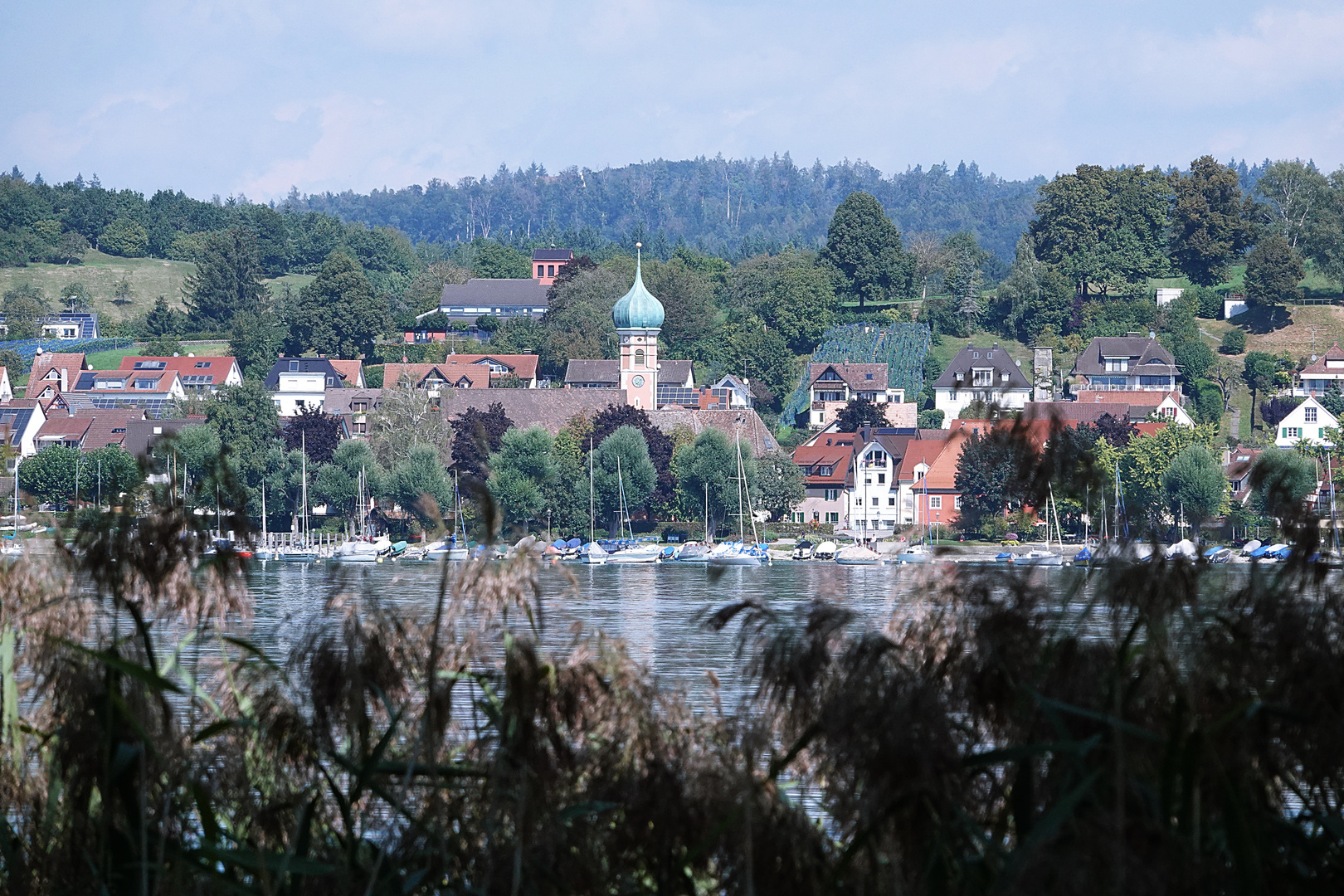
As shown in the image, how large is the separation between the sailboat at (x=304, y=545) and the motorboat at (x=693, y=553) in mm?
11683

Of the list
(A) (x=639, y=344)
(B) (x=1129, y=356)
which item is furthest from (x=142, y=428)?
(B) (x=1129, y=356)

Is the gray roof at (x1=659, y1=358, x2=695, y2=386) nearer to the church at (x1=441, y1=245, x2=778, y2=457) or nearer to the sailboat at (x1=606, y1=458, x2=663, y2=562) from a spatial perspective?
the church at (x1=441, y1=245, x2=778, y2=457)

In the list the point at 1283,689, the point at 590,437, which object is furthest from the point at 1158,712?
the point at 590,437

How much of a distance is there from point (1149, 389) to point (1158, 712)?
8405 centimetres

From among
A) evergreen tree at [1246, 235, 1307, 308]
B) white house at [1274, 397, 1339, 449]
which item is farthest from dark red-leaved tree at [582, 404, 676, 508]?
evergreen tree at [1246, 235, 1307, 308]

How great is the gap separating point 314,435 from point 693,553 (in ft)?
51.4

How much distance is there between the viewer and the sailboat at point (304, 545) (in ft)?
178

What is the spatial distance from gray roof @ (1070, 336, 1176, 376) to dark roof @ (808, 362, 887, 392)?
11328mm

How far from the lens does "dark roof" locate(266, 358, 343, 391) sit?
9188 cm

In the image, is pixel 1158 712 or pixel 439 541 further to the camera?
pixel 439 541

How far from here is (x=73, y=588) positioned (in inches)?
161

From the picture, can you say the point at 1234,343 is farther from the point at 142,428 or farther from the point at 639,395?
the point at 142,428

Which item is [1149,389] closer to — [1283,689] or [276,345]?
[276,345]

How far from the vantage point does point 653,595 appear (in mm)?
42312
